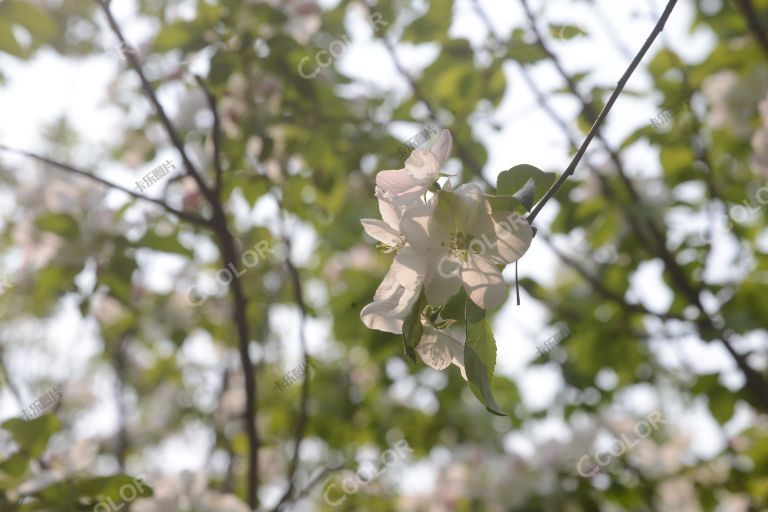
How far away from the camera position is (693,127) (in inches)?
95.0

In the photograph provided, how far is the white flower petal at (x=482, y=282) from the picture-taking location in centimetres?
93

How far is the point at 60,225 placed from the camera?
85.9 inches

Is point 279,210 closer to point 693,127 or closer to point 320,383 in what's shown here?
point 320,383

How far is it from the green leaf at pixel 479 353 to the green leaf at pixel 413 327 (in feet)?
0.21

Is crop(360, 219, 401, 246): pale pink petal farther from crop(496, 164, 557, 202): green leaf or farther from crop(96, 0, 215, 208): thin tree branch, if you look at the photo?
crop(96, 0, 215, 208): thin tree branch

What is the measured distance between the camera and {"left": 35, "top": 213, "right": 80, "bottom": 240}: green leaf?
217cm

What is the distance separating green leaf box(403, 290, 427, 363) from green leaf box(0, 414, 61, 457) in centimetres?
118

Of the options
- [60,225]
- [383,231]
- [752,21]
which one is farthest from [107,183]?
[752,21]

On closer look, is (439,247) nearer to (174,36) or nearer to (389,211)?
(389,211)

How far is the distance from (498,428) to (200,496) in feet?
6.18

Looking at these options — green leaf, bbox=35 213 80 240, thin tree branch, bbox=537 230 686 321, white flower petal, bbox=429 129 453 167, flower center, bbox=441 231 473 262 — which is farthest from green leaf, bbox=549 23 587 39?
green leaf, bbox=35 213 80 240

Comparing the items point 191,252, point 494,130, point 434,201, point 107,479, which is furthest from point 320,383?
point 434,201

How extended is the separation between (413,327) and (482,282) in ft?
0.37

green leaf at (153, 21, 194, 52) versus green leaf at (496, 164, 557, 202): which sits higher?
green leaf at (496, 164, 557, 202)
